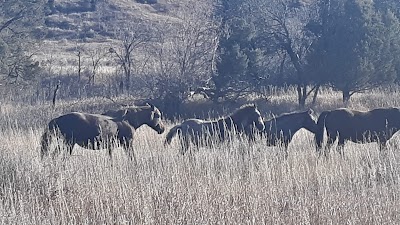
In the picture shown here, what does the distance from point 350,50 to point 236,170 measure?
21.2 metres

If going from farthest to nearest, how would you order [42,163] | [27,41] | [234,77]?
[27,41], [234,77], [42,163]

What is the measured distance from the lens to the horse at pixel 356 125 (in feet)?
39.3

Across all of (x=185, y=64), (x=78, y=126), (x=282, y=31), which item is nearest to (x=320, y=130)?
(x=78, y=126)

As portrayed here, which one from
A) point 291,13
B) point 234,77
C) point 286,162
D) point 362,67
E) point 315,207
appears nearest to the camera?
point 315,207

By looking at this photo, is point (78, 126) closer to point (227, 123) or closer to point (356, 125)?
point (227, 123)

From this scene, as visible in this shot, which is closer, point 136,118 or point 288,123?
point 288,123

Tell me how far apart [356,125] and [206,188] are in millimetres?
5647

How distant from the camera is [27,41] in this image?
3659 cm

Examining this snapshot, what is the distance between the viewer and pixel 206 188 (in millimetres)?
7266

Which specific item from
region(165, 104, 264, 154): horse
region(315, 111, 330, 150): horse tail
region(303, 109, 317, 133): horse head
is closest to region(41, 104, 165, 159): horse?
region(165, 104, 264, 154): horse

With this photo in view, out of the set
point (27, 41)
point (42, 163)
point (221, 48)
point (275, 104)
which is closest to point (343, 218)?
point (42, 163)

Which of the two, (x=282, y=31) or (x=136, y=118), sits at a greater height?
(x=282, y=31)

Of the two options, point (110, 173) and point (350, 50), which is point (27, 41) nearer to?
point (350, 50)

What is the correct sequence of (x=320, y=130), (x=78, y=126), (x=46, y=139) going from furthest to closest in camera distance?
(x=320, y=130), (x=78, y=126), (x=46, y=139)
